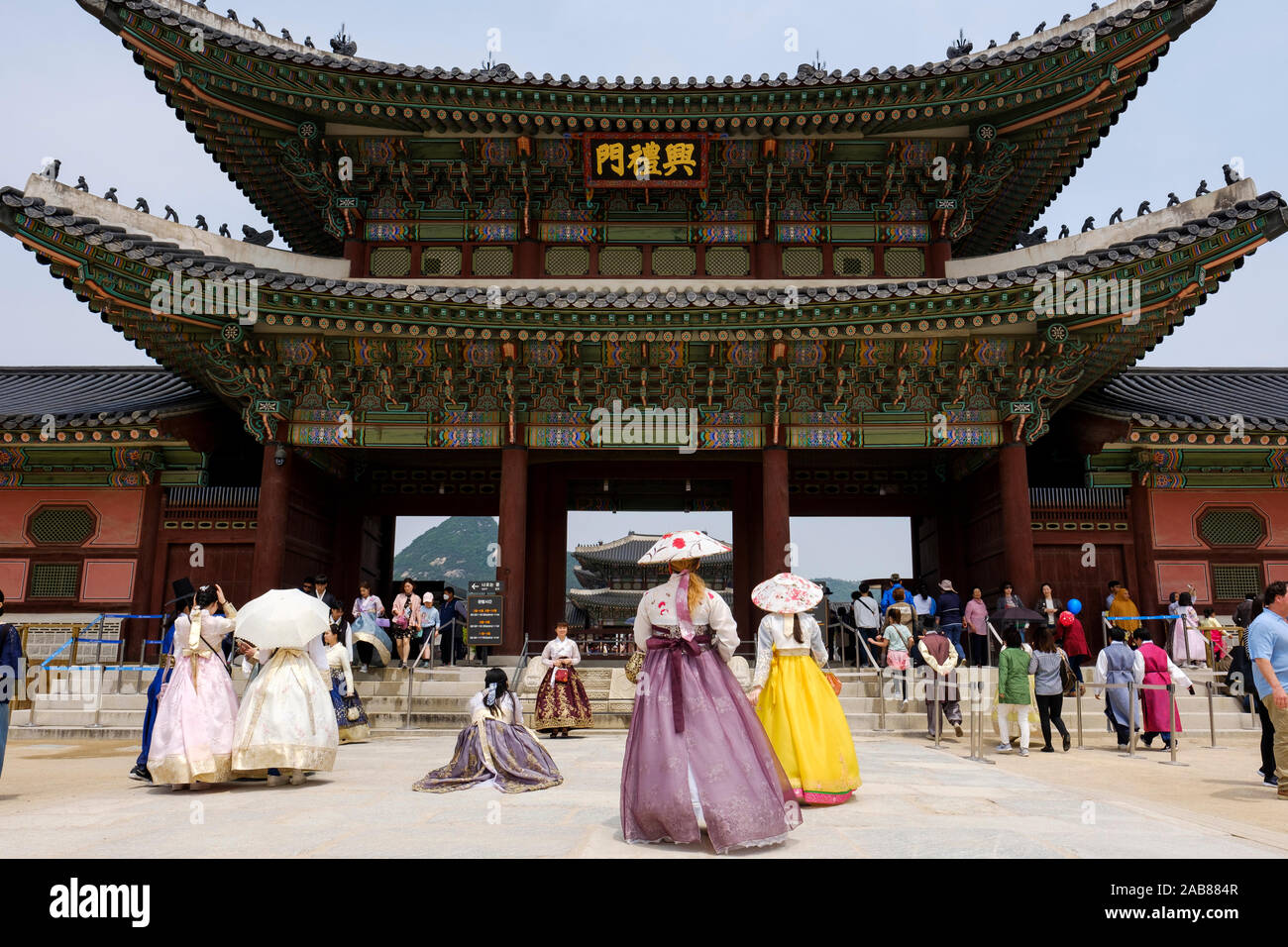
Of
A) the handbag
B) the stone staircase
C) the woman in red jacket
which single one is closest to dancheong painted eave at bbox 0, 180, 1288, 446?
the woman in red jacket

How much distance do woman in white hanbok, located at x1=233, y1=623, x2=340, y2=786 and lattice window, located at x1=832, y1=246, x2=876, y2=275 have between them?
11797mm

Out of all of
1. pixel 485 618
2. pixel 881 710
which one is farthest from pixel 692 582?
pixel 485 618

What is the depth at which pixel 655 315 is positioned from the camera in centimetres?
1296

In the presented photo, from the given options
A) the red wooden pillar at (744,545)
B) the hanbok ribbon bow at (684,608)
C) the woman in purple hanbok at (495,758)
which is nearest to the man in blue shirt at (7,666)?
the woman in purple hanbok at (495,758)

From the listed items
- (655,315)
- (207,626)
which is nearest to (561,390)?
(655,315)

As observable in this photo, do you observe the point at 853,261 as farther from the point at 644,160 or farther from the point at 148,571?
the point at 148,571

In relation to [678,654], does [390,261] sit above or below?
above

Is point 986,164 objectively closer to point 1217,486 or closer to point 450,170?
point 1217,486

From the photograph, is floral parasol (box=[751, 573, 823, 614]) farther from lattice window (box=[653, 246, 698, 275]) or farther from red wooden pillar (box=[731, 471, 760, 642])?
lattice window (box=[653, 246, 698, 275])

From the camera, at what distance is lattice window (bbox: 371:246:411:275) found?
51.8 feet

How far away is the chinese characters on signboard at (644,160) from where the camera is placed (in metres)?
15.0

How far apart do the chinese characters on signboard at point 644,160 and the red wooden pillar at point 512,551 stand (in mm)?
5205

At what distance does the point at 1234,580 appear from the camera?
14461 mm

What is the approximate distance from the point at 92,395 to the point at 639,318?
11244 millimetres
